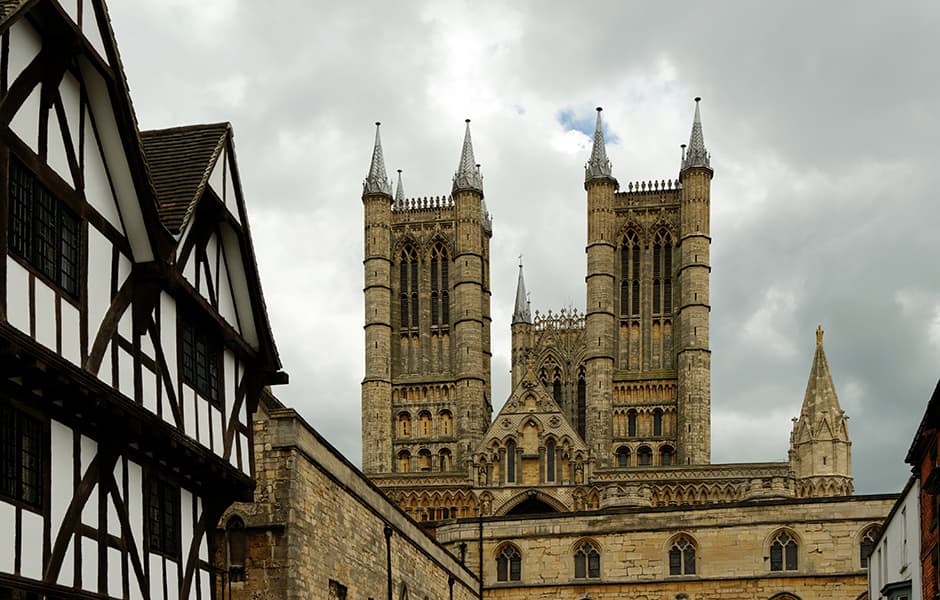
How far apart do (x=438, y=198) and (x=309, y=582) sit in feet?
236

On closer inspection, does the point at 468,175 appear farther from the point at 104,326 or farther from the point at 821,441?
the point at 104,326

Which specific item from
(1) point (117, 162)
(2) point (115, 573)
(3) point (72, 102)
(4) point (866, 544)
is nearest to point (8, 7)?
(3) point (72, 102)

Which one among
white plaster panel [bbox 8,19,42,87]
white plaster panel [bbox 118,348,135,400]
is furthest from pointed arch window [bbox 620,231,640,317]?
white plaster panel [bbox 8,19,42,87]

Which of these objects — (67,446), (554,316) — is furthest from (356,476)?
(554,316)

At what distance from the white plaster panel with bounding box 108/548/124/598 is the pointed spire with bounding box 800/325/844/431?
66.8 metres

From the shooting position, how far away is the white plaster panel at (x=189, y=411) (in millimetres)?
17156

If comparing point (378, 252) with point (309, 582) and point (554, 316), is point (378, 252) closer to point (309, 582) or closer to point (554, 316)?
point (554, 316)

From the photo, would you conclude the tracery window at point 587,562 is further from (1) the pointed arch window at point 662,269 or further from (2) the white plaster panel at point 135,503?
(1) the pointed arch window at point 662,269

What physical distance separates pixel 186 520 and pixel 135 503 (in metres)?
2.09

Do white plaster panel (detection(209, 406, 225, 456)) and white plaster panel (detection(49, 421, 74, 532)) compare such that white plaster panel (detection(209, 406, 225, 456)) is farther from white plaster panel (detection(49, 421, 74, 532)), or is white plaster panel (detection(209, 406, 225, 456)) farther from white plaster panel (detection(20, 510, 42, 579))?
white plaster panel (detection(20, 510, 42, 579))

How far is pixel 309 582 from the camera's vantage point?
23.5 m

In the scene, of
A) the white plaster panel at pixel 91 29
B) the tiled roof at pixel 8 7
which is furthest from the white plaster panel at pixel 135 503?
the tiled roof at pixel 8 7

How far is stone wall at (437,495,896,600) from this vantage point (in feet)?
150

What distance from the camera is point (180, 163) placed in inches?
723
